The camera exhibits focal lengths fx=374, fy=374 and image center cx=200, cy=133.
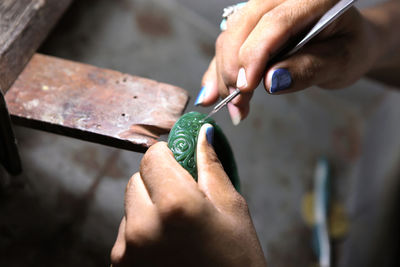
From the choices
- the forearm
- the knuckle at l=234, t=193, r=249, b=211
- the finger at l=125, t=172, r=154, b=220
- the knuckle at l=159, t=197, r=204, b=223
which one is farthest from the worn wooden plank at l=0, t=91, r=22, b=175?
the forearm

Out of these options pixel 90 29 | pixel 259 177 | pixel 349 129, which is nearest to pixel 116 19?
pixel 90 29

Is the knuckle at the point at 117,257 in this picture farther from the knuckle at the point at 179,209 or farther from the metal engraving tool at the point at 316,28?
the metal engraving tool at the point at 316,28

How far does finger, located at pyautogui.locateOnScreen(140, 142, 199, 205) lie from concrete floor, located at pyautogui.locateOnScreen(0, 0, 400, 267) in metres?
0.43

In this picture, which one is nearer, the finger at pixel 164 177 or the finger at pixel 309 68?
the finger at pixel 164 177

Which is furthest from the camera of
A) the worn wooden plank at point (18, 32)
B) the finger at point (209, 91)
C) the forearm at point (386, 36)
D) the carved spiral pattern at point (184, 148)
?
the forearm at point (386, 36)

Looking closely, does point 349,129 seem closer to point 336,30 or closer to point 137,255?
point 336,30

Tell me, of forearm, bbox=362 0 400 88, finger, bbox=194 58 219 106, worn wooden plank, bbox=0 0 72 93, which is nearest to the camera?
worn wooden plank, bbox=0 0 72 93

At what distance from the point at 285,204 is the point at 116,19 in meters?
1.22

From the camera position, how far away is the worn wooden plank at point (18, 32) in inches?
37.9

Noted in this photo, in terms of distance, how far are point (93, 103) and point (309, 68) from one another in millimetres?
569

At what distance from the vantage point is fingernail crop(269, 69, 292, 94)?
0.90 meters

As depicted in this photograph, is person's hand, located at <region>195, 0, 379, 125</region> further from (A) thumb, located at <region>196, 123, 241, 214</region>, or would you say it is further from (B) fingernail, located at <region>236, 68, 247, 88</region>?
(A) thumb, located at <region>196, 123, 241, 214</region>

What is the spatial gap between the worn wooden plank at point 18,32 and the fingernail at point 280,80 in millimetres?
672

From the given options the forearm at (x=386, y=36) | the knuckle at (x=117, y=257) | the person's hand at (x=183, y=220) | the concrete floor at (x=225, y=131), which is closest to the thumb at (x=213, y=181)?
the person's hand at (x=183, y=220)
